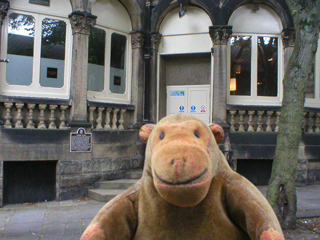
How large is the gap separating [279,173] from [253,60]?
4.63 metres

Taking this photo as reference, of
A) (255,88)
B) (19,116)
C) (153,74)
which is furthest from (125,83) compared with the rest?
(255,88)

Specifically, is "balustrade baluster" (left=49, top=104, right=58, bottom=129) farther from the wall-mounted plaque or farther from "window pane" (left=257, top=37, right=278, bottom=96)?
"window pane" (left=257, top=37, right=278, bottom=96)

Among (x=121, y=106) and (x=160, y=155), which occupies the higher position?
(x=121, y=106)

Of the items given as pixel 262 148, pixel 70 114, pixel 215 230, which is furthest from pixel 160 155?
pixel 262 148

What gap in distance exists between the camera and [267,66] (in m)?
9.16

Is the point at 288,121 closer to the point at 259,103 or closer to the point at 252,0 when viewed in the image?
the point at 259,103

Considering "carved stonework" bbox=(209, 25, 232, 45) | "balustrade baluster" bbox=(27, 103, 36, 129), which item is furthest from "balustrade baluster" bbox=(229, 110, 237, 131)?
"balustrade baluster" bbox=(27, 103, 36, 129)

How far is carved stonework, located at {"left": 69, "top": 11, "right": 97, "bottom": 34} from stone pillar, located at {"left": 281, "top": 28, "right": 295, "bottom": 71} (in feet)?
16.0

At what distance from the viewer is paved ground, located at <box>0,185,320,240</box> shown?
4941 mm

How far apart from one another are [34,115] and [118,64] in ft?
8.67

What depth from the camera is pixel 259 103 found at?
8.97m

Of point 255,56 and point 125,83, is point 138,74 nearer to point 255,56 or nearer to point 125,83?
point 125,83

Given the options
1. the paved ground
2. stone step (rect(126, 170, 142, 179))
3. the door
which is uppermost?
the door

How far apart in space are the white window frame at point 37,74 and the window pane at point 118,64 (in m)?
1.27
